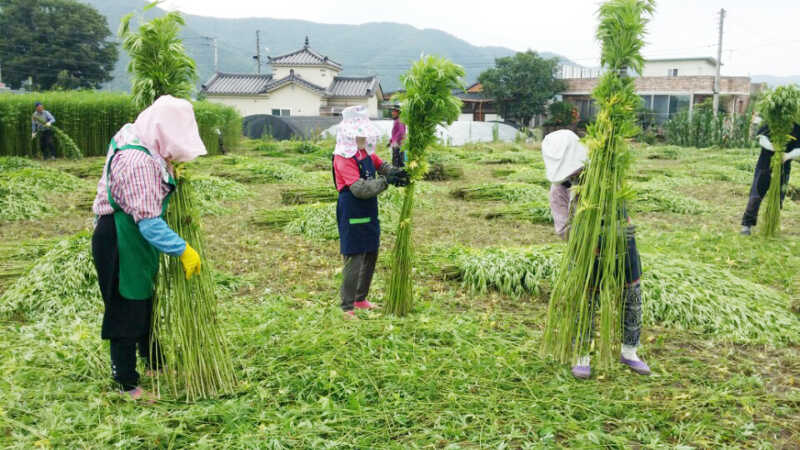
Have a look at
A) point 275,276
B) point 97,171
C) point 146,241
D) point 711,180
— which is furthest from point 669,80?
point 146,241

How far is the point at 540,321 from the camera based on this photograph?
13.3ft

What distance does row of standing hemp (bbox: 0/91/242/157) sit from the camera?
1444 centimetres

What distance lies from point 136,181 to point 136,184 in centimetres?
1

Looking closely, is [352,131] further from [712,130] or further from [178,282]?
[712,130]

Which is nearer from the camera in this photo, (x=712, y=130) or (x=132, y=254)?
(x=132, y=254)

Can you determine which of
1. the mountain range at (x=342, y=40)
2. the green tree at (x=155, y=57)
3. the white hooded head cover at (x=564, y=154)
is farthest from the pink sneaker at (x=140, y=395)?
the mountain range at (x=342, y=40)

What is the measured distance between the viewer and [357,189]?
3.81 m

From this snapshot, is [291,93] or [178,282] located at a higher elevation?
[291,93]

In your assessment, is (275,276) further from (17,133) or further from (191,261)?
(17,133)

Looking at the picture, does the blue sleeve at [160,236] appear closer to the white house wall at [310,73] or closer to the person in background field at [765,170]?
the person in background field at [765,170]

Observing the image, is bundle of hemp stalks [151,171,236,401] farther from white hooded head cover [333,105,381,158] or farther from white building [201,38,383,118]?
white building [201,38,383,118]

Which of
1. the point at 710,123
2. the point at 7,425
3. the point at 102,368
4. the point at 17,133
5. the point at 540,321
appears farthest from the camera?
the point at 710,123

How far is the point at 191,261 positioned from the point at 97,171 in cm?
1074

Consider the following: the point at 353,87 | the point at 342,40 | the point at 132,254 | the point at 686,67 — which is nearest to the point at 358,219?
the point at 132,254
